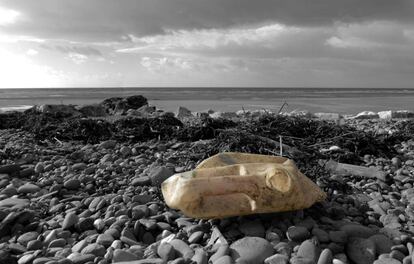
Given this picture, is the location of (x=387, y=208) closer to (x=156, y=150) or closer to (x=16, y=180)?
(x=156, y=150)

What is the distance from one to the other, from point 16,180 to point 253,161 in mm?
2577

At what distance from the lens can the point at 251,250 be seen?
2254 mm

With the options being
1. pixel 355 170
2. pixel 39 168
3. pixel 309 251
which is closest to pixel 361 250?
pixel 309 251

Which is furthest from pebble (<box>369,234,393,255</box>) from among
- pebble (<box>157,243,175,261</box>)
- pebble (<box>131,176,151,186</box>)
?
pebble (<box>131,176,151,186</box>)

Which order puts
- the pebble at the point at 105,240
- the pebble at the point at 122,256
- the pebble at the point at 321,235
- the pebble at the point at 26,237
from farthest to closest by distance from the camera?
the pebble at the point at 26,237 → the pebble at the point at 105,240 → the pebble at the point at 321,235 → the pebble at the point at 122,256

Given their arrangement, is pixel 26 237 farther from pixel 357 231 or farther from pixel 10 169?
pixel 357 231

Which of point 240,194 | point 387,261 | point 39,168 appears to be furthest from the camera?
point 39,168

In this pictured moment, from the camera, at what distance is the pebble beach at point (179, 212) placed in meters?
2.32

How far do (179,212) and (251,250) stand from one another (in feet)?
2.53

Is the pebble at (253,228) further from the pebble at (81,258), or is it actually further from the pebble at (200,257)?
the pebble at (81,258)

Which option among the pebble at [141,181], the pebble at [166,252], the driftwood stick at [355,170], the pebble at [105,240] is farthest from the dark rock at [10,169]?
the driftwood stick at [355,170]

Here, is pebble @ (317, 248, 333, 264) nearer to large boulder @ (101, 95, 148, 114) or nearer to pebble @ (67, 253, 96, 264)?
pebble @ (67, 253, 96, 264)

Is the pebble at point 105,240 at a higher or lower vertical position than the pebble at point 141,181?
lower

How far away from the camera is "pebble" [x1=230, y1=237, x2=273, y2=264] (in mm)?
2201
